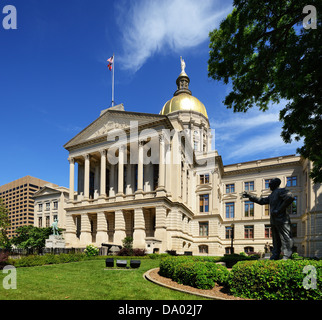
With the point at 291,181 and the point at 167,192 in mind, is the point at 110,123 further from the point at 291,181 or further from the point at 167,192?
the point at 291,181

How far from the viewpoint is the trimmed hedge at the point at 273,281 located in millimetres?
8547

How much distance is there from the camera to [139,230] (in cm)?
3897

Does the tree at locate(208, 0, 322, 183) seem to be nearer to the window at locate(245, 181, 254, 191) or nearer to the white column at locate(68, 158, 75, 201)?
the white column at locate(68, 158, 75, 201)

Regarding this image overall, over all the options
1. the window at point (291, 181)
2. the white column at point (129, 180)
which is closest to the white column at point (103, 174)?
the white column at point (129, 180)

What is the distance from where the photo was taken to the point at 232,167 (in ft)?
197

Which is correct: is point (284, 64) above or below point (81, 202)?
above

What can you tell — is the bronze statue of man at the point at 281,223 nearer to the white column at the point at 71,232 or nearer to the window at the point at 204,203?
the window at the point at 204,203

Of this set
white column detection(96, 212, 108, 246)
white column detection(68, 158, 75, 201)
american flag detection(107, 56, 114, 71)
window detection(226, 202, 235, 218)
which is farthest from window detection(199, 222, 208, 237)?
american flag detection(107, 56, 114, 71)

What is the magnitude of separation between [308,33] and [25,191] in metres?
178

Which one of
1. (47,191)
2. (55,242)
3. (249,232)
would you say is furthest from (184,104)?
(55,242)

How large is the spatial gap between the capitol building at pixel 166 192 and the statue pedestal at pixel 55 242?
286 centimetres
